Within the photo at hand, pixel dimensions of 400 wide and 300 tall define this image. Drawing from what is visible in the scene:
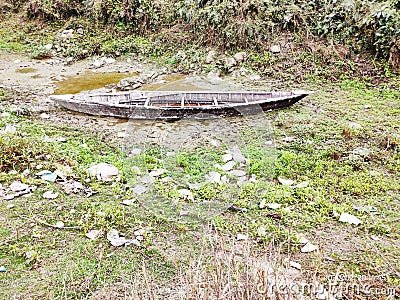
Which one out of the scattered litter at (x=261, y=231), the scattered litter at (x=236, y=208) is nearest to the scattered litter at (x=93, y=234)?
the scattered litter at (x=236, y=208)

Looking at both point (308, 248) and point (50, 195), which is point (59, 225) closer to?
point (50, 195)

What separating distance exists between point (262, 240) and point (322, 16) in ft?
16.1

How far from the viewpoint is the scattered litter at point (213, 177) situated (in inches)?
144

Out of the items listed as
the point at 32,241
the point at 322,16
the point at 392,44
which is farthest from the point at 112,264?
the point at 322,16

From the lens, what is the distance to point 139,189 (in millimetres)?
3564

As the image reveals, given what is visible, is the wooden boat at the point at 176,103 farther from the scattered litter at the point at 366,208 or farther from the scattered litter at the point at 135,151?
the scattered litter at the point at 366,208

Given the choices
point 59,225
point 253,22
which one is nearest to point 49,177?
point 59,225

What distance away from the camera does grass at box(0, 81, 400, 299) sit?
2461mm

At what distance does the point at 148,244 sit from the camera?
2.88 meters

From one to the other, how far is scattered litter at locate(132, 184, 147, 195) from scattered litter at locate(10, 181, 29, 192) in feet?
3.06

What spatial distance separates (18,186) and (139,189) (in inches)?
41.2

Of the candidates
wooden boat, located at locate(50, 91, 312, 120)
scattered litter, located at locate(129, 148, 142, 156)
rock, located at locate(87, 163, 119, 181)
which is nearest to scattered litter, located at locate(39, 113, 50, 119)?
wooden boat, located at locate(50, 91, 312, 120)

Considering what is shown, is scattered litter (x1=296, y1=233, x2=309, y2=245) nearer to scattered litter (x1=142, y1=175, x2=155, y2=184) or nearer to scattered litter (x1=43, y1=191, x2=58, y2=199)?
scattered litter (x1=142, y1=175, x2=155, y2=184)

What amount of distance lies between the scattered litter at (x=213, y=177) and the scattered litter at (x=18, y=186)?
162 cm
